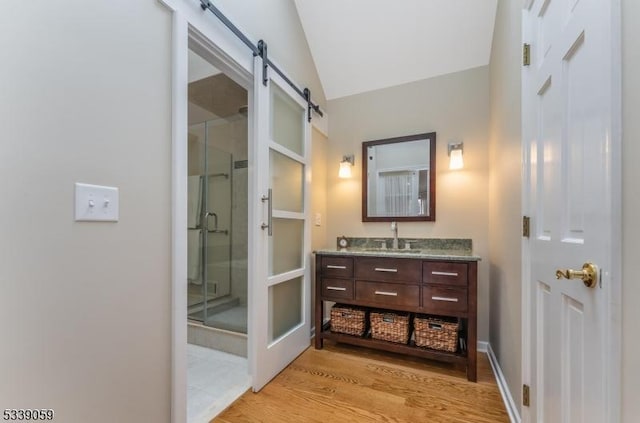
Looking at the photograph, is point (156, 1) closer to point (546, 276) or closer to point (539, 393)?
point (546, 276)

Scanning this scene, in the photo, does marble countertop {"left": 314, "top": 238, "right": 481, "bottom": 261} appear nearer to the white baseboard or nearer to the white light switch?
the white baseboard

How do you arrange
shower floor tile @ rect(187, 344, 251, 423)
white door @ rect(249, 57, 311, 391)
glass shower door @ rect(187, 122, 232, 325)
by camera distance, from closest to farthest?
shower floor tile @ rect(187, 344, 251, 423), white door @ rect(249, 57, 311, 391), glass shower door @ rect(187, 122, 232, 325)

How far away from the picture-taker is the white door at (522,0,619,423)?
0.70 m

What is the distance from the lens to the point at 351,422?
1.47 metres

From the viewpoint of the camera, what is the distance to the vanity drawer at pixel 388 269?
2027 mm

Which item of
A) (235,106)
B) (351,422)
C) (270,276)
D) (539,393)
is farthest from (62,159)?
(235,106)

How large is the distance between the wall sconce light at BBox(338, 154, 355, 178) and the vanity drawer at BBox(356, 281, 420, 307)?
3.54 feet

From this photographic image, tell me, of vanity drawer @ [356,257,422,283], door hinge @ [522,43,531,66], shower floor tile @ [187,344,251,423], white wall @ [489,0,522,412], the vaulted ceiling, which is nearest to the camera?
door hinge @ [522,43,531,66]

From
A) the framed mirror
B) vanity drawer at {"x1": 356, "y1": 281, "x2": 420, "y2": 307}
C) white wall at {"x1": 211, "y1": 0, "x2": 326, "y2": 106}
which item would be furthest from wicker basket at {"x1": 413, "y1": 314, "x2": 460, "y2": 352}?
white wall at {"x1": 211, "y1": 0, "x2": 326, "y2": 106}

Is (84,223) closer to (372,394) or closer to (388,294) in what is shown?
(372,394)

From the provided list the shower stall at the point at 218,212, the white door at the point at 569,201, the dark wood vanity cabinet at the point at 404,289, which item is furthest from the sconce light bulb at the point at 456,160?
the shower stall at the point at 218,212

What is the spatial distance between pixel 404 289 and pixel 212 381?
1481mm

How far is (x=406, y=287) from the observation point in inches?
80.4

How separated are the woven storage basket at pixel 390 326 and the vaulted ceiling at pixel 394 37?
2.11 metres
